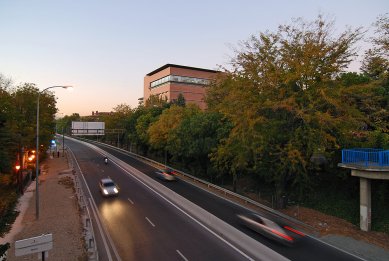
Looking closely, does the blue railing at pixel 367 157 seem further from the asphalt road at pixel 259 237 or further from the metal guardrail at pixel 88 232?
the metal guardrail at pixel 88 232

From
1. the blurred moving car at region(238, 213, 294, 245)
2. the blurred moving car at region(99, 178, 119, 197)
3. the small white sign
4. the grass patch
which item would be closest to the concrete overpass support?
the blurred moving car at region(238, 213, 294, 245)

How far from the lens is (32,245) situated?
9.08 metres

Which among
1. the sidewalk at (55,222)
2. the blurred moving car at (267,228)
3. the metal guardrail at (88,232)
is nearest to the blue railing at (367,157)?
the blurred moving car at (267,228)

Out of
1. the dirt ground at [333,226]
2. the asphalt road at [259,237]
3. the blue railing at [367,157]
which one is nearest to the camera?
the asphalt road at [259,237]

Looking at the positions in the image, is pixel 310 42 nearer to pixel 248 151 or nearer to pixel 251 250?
pixel 248 151

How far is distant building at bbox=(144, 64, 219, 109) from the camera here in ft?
288

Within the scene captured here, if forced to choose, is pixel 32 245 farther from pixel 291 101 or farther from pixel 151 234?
pixel 291 101

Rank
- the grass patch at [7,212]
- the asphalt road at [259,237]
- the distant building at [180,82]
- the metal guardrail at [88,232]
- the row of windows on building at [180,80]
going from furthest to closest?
the row of windows on building at [180,80], the distant building at [180,82], the grass patch at [7,212], the asphalt road at [259,237], the metal guardrail at [88,232]

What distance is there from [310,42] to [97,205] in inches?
805

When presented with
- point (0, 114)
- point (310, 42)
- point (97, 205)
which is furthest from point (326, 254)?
point (0, 114)

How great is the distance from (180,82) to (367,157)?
73816mm

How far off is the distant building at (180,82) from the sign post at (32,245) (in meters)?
76.1

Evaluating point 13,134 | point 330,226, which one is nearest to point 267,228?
point 330,226

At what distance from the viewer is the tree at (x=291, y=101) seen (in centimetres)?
1941
